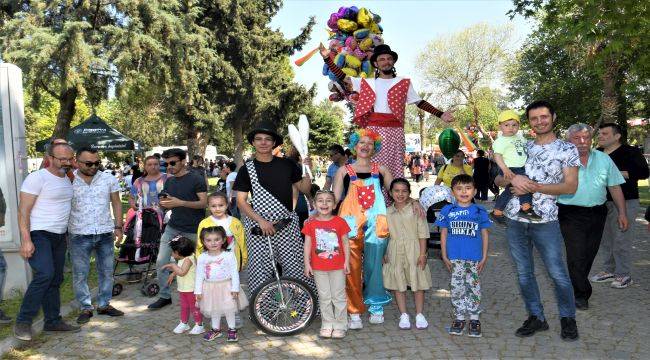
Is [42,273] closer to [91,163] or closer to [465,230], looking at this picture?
Answer: [91,163]

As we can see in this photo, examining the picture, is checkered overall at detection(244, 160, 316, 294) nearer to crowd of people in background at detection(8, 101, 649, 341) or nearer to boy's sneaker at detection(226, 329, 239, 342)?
crowd of people in background at detection(8, 101, 649, 341)

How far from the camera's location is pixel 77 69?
1630 cm

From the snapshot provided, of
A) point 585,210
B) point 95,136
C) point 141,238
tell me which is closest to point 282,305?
point 141,238

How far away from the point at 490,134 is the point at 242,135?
30333mm

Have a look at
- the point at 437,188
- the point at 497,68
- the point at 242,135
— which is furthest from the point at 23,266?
the point at 497,68

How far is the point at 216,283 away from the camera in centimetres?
501

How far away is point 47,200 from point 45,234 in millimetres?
343

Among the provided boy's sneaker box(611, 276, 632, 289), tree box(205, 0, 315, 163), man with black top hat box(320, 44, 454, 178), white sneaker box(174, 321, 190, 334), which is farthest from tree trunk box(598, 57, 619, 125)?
tree box(205, 0, 315, 163)

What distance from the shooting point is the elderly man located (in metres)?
5.45

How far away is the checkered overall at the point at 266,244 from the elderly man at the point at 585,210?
2801mm

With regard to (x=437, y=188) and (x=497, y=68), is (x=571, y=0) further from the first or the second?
(x=497, y=68)

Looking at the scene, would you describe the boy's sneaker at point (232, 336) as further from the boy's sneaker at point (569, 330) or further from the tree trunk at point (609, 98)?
the tree trunk at point (609, 98)

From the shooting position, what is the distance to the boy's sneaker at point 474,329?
16.1 feet

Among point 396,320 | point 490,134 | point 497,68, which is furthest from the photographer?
point 497,68
